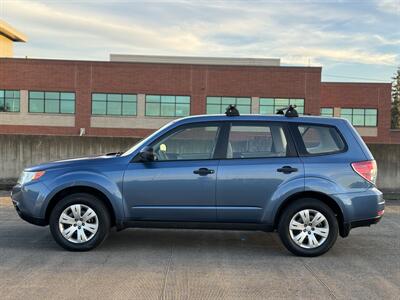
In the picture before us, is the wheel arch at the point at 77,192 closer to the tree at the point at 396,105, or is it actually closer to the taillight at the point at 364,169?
the taillight at the point at 364,169

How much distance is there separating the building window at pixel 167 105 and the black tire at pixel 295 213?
42.9 metres

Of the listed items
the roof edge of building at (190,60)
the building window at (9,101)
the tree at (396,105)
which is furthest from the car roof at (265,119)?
the tree at (396,105)

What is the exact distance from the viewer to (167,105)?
49.1 metres

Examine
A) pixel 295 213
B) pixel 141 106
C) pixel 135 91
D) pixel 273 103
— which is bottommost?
pixel 295 213

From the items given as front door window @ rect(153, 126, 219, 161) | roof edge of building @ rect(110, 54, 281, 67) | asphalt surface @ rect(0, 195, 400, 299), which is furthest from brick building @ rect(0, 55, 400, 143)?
front door window @ rect(153, 126, 219, 161)

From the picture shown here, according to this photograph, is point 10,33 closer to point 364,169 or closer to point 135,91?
point 135,91

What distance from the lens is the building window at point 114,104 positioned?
48.7 m

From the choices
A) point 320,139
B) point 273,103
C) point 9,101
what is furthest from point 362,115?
point 320,139

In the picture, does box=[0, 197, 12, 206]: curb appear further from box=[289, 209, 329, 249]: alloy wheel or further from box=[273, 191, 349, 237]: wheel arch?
box=[289, 209, 329, 249]: alloy wheel

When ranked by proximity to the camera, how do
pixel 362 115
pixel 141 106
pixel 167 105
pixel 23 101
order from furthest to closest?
1. pixel 362 115
2. pixel 167 105
3. pixel 141 106
4. pixel 23 101

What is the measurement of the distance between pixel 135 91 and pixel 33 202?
4329 centimetres

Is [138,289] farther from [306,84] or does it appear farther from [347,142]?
[306,84]

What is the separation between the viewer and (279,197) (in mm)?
6246

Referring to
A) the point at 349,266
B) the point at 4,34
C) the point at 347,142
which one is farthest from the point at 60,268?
the point at 4,34
